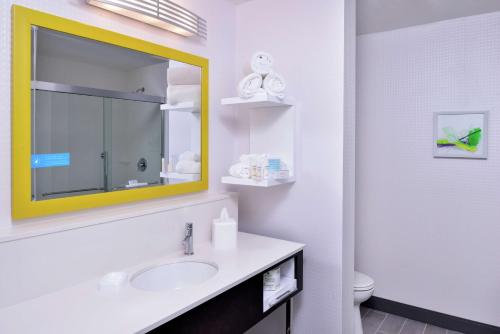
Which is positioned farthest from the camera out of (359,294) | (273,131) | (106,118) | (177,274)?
(359,294)

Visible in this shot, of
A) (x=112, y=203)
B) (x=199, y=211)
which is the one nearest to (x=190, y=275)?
(x=199, y=211)

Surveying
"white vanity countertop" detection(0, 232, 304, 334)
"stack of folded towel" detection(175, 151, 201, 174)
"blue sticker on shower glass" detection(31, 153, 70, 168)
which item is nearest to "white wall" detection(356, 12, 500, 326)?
"stack of folded towel" detection(175, 151, 201, 174)

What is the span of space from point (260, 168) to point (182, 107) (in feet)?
1.85

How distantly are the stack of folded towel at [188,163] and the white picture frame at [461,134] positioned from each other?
6.14ft

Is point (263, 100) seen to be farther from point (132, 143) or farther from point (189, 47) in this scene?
point (132, 143)

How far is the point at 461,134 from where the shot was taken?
261 cm

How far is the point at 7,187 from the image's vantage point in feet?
4.26

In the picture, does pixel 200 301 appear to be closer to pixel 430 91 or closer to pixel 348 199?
pixel 348 199

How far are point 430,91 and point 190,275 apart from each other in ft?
7.46

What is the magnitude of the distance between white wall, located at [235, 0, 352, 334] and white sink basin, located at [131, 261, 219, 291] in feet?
2.22

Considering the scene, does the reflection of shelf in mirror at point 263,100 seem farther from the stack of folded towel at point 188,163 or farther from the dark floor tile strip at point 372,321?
the dark floor tile strip at point 372,321

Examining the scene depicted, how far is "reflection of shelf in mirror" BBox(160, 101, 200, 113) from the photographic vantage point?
1881mm

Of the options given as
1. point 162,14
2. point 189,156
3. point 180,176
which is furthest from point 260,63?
point 180,176

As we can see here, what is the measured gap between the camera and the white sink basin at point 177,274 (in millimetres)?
1620
